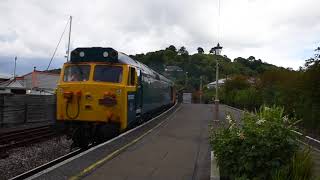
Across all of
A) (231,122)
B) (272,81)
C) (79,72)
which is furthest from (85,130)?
(272,81)

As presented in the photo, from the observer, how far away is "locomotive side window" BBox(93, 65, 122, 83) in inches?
623

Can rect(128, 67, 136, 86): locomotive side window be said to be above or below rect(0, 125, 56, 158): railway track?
above

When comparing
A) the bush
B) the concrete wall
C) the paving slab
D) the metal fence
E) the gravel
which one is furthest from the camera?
the concrete wall

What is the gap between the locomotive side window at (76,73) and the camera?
629 inches

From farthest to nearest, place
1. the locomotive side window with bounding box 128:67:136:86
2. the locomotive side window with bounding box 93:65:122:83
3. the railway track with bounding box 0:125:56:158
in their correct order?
the railway track with bounding box 0:125:56:158, the locomotive side window with bounding box 128:67:136:86, the locomotive side window with bounding box 93:65:122:83

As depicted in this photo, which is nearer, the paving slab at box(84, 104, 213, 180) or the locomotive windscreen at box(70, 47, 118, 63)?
the paving slab at box(84, 104, 213, 180)

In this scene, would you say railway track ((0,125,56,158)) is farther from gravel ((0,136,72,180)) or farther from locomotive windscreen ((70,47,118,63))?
locomotive windscreen ((70,47,118,63))

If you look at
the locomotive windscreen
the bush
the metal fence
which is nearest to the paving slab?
the bush

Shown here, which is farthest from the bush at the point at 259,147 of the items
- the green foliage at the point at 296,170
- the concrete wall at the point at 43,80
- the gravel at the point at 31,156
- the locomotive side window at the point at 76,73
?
the concrete wall at the point at 43,80

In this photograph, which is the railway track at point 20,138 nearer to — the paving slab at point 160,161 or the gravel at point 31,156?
the gravel at point 31,156

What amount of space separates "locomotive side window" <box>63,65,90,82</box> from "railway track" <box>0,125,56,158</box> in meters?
3.22

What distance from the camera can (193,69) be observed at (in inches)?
4749

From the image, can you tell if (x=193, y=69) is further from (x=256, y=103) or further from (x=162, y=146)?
(x=162, y=146)

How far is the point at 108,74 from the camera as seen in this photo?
15953 mm
